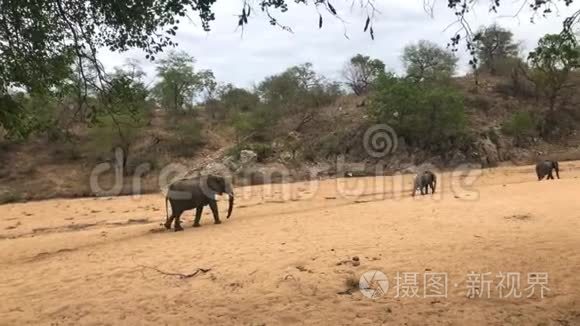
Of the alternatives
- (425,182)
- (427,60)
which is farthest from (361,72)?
(425,182)

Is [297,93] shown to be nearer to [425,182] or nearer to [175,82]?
[175,82]

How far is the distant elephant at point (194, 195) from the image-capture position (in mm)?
14602

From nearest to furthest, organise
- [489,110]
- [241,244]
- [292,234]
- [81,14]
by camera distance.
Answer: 1. [81,14]
2. [241,244]
3. [292,234]
4. [489,110]

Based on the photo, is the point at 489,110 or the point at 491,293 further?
the point at 489,110

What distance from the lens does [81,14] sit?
722cm

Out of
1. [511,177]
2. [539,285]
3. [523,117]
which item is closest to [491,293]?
[539,285]

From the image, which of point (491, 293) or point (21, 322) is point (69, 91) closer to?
point (21, 322)

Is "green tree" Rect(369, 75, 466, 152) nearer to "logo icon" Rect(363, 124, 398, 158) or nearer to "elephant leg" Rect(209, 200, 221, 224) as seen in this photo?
"logo icon" Rect(363, 124, 398, 158)

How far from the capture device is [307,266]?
29.4ft

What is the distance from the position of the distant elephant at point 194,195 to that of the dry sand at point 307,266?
0.54 metres

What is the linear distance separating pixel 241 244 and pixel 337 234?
6.28 feet

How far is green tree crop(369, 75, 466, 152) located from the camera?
3609cm

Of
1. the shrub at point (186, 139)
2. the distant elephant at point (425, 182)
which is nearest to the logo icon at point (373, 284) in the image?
the distant elephant at point (425, 182)

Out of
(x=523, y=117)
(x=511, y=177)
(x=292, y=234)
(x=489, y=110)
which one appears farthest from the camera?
(x=489, y=110)
